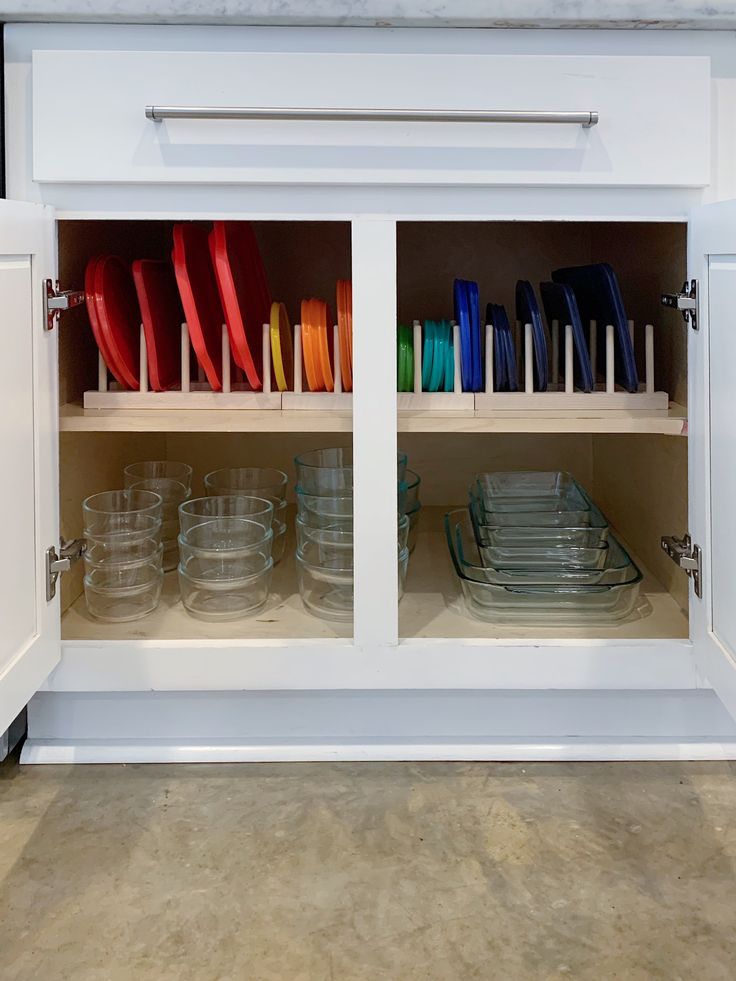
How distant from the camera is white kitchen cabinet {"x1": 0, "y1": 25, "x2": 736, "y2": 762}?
93 centimetres

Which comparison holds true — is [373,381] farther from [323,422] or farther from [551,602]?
[551,602]

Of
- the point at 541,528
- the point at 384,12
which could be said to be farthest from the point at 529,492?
the point at 384,12

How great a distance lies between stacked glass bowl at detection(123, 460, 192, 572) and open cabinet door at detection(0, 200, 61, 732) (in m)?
0.33

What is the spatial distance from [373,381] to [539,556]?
39cm

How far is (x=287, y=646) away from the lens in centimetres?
102

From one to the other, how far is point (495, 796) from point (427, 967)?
279mm

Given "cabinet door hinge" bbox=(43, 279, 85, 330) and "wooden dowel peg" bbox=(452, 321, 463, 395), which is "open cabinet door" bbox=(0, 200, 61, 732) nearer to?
"cabinet door hinge" bbox=(43, 279, 85, 330)

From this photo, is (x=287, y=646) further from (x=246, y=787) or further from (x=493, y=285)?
(x=493, y=285)

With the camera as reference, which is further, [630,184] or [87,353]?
[87,353]

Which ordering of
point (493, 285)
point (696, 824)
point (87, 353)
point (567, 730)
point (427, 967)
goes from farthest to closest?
1. point (493, 285)
2. point (87, 353)
3. point (567, 730)
4. point (696, 824)
5. point (427, 967)

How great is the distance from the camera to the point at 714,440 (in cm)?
90

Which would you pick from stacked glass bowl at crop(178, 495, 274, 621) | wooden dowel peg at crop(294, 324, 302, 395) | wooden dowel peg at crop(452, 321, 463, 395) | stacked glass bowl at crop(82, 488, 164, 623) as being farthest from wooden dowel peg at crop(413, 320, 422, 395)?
stacked glass bowl at crop(82, 488, 164, 623)

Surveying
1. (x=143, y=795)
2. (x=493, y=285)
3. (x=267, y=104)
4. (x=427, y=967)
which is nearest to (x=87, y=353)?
(x=267, y=104)

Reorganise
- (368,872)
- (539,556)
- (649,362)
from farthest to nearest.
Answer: (539,556) → (649,362) → (368,872)
